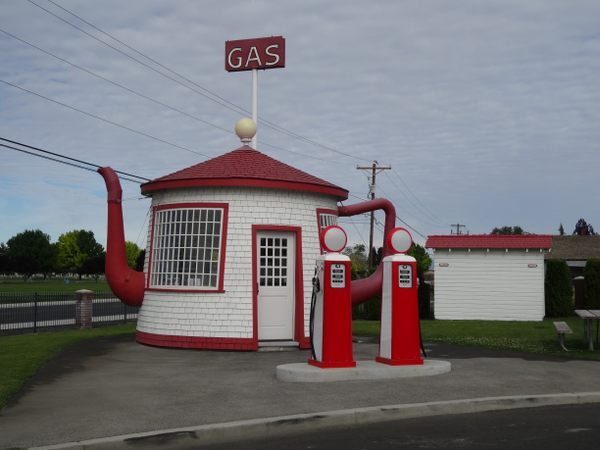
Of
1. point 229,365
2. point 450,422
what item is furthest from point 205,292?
point 450,422

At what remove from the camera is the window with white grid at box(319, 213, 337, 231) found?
15930 millimetres

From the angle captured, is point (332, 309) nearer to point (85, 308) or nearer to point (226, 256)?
point (226, 256)

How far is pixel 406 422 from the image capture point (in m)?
8.13

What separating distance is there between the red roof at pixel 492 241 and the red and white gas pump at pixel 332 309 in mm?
16701

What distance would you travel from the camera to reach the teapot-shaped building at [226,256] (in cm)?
1478

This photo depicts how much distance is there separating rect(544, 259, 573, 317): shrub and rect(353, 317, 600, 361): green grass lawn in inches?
71.0

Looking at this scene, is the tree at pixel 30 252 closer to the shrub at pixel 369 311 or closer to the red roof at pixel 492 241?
the shrub at pixel 369 311

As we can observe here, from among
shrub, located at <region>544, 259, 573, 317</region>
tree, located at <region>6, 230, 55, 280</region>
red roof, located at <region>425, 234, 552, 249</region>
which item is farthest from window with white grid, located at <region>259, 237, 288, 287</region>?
tree, located at <region>6, 230, 55, 280</region>

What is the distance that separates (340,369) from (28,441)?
15.9ft

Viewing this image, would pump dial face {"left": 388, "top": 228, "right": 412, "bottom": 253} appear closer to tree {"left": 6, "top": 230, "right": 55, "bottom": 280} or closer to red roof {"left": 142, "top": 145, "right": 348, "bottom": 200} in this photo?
red roof {"left": 142, "top": 145, "right": 348, "bottom": 200}

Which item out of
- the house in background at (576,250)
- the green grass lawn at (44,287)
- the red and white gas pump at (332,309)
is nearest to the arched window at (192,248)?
the red and white gas pump at (332,309)

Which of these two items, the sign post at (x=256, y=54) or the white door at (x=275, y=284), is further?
the sign post at (x=256, y=54)

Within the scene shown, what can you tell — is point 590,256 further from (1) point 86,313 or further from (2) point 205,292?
(2) point 205,292

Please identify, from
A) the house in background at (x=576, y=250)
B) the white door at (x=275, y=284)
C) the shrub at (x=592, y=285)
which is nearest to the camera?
the white door at (x=275, y=284)
